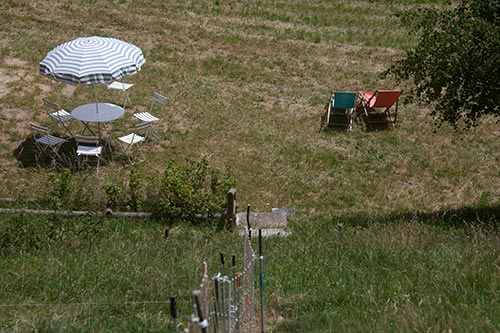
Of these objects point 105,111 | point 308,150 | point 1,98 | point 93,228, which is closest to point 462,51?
point 308,150

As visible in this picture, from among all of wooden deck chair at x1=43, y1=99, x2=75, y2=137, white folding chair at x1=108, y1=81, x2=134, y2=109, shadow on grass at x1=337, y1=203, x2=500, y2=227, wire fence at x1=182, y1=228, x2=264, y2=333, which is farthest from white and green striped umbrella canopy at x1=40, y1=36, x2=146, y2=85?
wire fence at x1=182, y1=228, x2=264, y2=333

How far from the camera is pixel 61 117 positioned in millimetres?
13828

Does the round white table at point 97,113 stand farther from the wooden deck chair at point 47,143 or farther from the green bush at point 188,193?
the green bush at point 188,193

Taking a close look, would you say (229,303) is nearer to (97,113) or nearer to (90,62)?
(90,62)

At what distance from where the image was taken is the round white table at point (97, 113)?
13.3 meters

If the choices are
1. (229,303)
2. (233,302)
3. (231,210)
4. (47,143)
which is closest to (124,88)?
(47,143)

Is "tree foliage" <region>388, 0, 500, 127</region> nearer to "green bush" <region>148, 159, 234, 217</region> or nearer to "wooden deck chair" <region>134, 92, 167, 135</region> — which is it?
"green bush" <region>148, 159, 234, 217</region>

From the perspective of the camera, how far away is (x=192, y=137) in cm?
1430

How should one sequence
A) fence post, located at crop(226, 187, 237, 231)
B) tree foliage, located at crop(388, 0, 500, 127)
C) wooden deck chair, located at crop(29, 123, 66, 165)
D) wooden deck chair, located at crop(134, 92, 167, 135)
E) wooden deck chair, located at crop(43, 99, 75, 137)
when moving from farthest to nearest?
1. wooden deck chair, located at crop(134, 92, 167, 135)
2. wooden deck chair, located at crop(43, 99, 75, 137)
3. wooden deck chair, located at crop(29, 123, 66, 165)
4. fence post, located at crop(226, 187, 237, 231)
5. tree foliage, located at crop(388, 0, 500, 127)

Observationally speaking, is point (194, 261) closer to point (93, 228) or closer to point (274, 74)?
point (93, 228)

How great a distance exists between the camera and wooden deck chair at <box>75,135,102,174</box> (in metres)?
12.5

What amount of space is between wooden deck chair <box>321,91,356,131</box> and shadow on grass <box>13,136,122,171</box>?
458 centimetres

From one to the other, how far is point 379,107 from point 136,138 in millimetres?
5258

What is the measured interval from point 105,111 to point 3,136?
201cm
